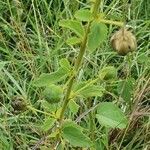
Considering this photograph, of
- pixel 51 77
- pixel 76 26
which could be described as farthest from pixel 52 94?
pixel 76 26

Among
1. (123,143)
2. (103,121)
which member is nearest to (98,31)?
(103,121)

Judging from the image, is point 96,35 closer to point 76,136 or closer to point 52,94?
point 52,94

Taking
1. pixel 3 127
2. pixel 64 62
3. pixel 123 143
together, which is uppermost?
pixel 64 62

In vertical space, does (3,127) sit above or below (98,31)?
below

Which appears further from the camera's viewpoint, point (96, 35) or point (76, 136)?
point (76, 136)

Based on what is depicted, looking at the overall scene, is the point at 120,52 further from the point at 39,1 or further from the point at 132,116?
the point at 39,1

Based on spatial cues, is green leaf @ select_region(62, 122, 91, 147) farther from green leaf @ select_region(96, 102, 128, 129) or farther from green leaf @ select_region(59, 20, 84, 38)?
green leaf @ select_region(59, 20, 84, 38)

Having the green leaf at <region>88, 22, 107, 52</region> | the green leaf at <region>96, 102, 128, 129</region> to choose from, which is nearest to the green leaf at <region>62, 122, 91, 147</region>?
the green leaf at <region>96, 102, 128, 129</region>

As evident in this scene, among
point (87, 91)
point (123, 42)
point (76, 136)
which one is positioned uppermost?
point (123, 42)
